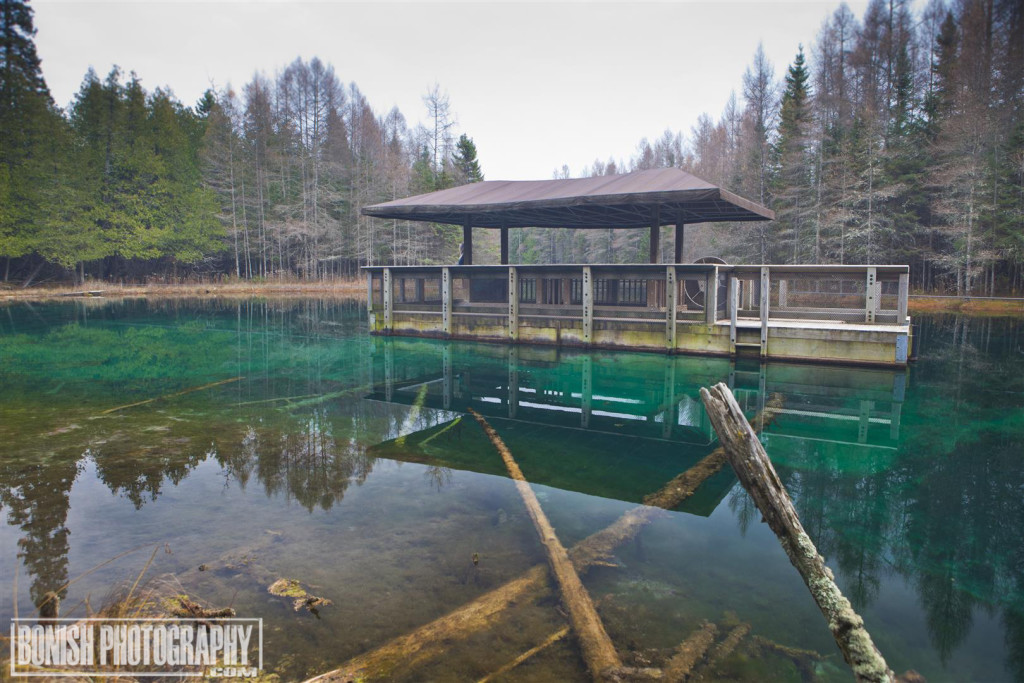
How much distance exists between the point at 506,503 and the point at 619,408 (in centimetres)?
484

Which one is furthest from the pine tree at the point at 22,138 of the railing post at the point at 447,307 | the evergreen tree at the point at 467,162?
the railing post at the point at 447,307

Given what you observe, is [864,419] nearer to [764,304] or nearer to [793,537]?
[764,304]

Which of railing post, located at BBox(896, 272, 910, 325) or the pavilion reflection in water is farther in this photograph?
railing post, located at BBox(896, 272, 910, 325)

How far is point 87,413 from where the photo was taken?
9727 mm

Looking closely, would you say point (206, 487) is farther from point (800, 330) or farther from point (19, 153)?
point (19, 153)

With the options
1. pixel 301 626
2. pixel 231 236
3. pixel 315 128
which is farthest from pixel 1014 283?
pixel 231 236

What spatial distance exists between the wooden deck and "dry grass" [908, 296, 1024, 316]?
11250mm

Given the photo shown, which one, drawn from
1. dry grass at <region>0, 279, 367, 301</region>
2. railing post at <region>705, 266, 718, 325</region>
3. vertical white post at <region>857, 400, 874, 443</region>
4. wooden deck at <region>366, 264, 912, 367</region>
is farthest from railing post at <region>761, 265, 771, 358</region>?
dry grass at <region>0, 279, 367, 301</region>

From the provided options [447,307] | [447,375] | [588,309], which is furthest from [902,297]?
[447,307]

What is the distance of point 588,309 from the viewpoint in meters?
16.0

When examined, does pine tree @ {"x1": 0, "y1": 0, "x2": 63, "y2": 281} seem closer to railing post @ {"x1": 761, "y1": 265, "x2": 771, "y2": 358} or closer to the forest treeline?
the forest treeline

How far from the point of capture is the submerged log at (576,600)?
359 cm

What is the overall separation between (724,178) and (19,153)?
1725 inches

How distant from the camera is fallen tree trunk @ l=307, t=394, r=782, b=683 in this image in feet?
11.6
